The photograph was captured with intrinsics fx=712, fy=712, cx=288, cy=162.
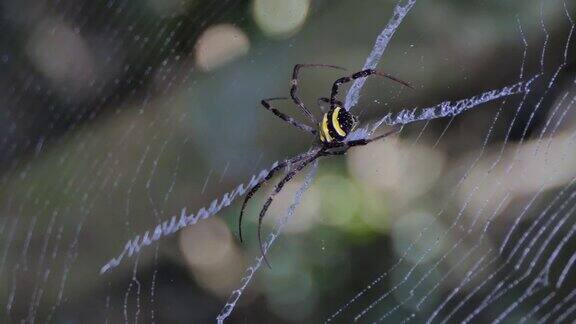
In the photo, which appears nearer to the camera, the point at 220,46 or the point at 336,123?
the point at 336,123

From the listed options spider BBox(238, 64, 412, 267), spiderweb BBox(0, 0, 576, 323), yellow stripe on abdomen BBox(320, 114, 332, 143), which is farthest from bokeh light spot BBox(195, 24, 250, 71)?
yellow stripe on abdomen BBox(320, 114, 332, 143)

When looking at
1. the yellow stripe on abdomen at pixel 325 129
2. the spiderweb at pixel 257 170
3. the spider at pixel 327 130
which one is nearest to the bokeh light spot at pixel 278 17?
the spiderweb at pixel 257 170

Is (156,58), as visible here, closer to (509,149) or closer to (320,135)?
(320,135)

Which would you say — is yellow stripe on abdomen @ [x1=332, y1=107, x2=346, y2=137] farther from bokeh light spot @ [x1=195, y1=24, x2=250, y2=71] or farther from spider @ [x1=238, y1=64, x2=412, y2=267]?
bokeh light spot @ [x1=195, y1=24, x2=250, y2=71]

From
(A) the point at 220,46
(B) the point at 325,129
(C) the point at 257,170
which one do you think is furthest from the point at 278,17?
(B) the point at 325,129

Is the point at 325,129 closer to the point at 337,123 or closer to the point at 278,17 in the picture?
the point at 337,123

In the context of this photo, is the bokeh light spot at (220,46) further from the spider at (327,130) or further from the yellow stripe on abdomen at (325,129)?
the yellow stripe on abdomen at (325,129)
